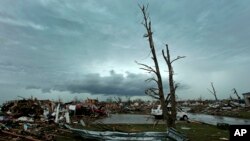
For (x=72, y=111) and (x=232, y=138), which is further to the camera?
(x=72, y=111)

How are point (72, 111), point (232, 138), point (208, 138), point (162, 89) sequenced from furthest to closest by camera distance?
point (72, 111) < point (162, 89) < point (208, 138) < point (232, 138)

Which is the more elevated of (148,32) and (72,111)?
(148,32)

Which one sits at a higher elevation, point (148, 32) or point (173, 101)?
point (148, 32)

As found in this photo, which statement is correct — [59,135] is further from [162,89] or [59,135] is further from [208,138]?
[208,138]

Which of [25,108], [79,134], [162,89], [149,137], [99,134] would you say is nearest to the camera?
[149,137]

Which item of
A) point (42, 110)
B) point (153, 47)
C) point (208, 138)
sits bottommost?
point (208, 138)

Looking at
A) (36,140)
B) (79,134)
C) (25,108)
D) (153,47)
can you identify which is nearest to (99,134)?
(79,134)

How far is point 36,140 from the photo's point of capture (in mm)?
16422

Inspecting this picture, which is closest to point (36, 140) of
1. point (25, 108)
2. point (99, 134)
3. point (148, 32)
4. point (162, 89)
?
point (99, 134)

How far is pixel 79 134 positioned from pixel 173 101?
7189 mm

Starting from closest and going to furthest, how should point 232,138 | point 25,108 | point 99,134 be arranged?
point 232,138
point 99,134
point 25,108

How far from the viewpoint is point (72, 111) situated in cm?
4169

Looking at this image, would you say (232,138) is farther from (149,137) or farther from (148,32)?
(148,32)

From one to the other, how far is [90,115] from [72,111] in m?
3.26
